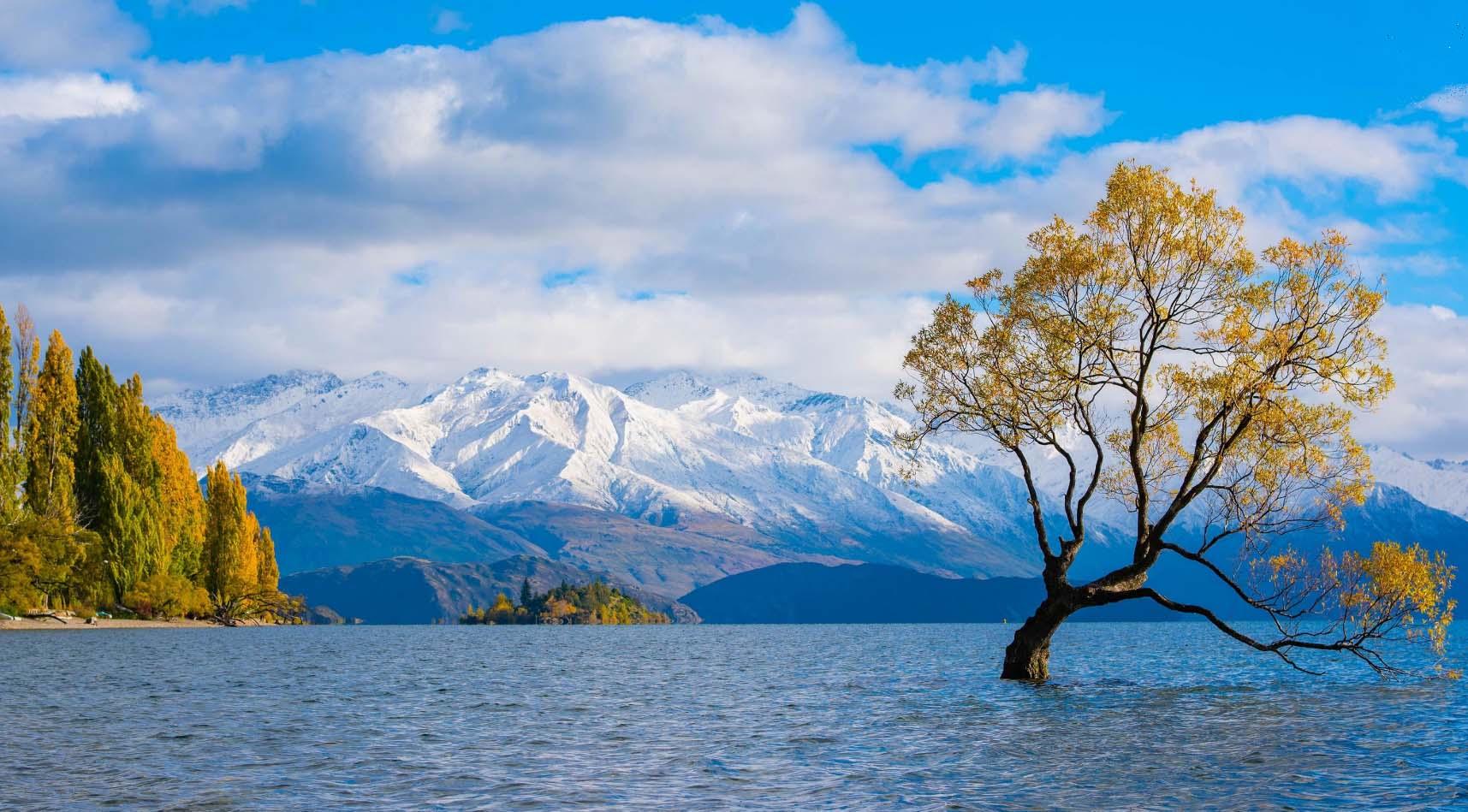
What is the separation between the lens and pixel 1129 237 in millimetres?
56812

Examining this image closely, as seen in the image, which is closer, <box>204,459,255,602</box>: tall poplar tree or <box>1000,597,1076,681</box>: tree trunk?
<box>1000,597,1076,681</box>: tree trunk

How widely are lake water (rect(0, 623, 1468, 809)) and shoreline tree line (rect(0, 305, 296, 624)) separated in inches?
2307

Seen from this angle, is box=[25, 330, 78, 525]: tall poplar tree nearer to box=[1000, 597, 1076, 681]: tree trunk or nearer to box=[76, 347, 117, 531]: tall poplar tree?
box=[76, 347, 117, 531]: tall poplar tree

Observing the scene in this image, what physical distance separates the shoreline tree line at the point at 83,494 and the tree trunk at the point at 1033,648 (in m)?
108

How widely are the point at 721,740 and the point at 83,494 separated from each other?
125m

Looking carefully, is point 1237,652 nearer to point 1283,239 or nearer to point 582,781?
point 1283,239

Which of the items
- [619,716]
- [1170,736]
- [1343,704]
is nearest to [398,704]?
[619,716]

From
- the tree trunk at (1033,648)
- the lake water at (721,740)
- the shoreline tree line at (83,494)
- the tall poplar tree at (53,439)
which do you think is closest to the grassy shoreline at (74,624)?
the shoreline tree line at (83,494)

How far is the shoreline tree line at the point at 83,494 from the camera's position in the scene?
135m

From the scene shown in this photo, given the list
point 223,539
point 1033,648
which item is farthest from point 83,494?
point 1033,648

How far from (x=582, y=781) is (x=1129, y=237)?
3634 centimetres

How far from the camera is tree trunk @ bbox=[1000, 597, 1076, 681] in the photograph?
6300 cm

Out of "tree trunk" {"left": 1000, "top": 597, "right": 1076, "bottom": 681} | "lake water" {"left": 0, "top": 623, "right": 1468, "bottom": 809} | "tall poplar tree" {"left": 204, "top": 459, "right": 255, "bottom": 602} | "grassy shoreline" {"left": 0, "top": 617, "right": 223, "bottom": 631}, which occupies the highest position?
"tall poplar tree" {"left": 204, "top": 459, "right": 255, "bottom": 602}

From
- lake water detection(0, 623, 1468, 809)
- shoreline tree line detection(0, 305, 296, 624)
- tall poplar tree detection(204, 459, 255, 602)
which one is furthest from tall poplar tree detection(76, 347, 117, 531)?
lake water detection(0, 623, 1468, 809)
